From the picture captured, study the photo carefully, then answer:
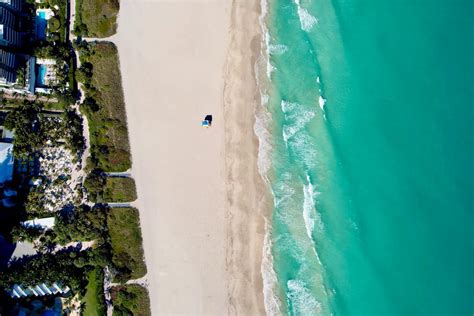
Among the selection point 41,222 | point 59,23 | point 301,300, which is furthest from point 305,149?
point 59,23

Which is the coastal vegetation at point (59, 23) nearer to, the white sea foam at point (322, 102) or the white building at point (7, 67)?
the white building at point (7, 67)

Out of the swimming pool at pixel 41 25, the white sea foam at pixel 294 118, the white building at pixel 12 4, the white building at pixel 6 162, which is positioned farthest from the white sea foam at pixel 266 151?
the white building at pixel 6 162

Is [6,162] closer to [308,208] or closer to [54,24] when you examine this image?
[54,24]

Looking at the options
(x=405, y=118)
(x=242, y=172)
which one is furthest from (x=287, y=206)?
(x=405, y=118)

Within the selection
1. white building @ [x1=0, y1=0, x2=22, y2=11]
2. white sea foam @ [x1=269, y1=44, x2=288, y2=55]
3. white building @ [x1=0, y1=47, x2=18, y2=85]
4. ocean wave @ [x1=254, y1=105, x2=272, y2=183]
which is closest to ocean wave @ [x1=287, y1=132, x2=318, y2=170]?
ocean wave @ [x1=254, y1=105, x2=272, y2=183]

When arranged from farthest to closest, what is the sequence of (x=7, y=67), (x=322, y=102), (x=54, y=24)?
(x=54, y=24), (x=7, y=67), (x=322, y=102)

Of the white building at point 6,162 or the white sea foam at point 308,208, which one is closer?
the white sea foam at point 308,208

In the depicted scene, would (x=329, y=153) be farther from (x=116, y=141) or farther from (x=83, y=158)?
(x=83, y=158)
